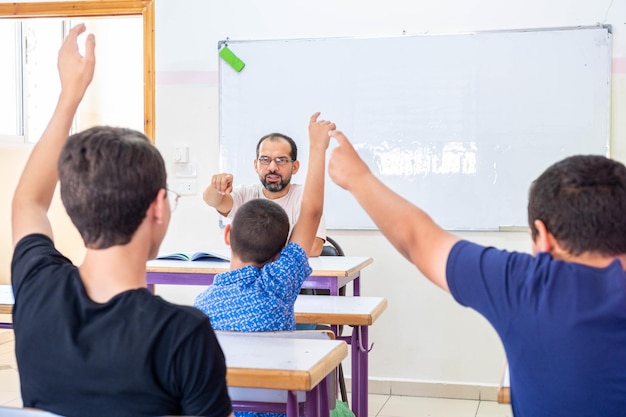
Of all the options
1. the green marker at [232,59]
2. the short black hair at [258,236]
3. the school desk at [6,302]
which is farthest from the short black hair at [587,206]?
the green marker at [232,59]

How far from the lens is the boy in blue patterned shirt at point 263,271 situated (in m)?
1.92

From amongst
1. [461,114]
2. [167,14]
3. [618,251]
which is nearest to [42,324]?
[618,251]

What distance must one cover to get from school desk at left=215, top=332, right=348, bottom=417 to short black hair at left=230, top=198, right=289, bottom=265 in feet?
0.77

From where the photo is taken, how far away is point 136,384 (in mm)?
1060

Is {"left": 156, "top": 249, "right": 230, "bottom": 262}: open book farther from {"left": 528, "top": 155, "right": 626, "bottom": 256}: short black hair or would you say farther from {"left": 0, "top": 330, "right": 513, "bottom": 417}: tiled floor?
{"left": 528, "top": 155, "right": 626, "bottom": 256}: short black hair

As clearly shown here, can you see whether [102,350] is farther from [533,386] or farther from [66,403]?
[533,386]

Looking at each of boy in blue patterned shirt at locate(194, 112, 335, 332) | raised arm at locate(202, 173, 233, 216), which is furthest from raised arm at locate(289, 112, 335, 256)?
raised arm at locate(202, 173, 233, 216)

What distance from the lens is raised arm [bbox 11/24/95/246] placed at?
50.6 inches

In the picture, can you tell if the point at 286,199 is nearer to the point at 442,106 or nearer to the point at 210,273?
the point at 210,273

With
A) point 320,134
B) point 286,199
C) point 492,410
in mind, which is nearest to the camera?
point 320,134

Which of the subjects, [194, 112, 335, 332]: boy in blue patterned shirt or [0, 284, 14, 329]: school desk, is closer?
[194, 112, 335, 332]: boy in blue patterned shirt

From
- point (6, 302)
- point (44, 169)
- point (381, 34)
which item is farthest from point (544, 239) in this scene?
point (381, 34)

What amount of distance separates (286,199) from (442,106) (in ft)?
3.61

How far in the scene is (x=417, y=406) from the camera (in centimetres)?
421
